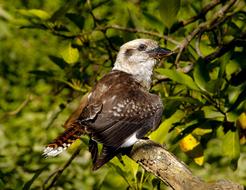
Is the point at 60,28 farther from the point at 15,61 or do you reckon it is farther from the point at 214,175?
the point at 15,61

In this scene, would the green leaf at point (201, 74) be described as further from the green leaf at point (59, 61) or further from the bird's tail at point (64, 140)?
the green leaf at point (59, 61)

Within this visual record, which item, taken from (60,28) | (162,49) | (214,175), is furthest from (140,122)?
(214,175)

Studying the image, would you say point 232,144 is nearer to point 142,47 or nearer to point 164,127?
point 164,127

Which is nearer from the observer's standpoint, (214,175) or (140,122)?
(140,122)

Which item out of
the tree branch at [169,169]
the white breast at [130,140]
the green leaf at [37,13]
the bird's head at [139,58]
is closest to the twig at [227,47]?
the bird's head at [139,58]

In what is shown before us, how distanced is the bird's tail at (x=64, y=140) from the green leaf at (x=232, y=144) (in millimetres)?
805

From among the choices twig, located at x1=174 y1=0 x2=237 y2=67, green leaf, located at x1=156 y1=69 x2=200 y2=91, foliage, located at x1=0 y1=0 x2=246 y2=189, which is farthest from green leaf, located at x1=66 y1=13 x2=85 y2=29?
green leaf, located at x1=156 y1=69 x2=200 y2=91

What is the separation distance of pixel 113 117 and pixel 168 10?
703 millimetres

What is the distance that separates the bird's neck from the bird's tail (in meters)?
0.71

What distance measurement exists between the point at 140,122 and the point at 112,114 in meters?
0.21

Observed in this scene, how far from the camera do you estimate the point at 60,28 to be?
15.5 feet

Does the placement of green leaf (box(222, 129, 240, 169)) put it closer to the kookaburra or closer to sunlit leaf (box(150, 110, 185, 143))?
sunlit leaf (box(150, 110, 185, 143))

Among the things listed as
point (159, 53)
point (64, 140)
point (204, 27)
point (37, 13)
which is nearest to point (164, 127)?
point (64, 140)

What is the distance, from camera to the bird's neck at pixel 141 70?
4.61 meters
